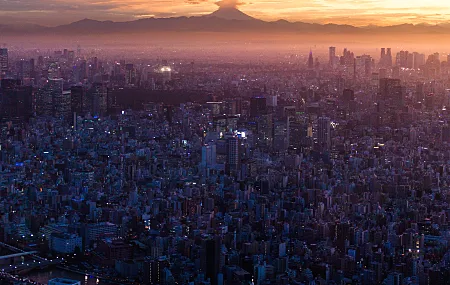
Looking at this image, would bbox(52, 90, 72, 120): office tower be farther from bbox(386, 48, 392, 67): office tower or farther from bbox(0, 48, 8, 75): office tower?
bbox(386, 48, 392, 67): office tower

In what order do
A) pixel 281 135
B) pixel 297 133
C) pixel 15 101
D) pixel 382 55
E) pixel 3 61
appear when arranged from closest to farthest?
pixel 281 135, pixel 297 133, pixel 3 61, pixel 15 101, pixel 382 55

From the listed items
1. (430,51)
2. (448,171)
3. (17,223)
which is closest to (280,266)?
(17,223)

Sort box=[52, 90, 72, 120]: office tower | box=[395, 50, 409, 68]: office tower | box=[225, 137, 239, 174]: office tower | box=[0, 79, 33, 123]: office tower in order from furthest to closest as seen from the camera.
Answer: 1. box=[395, 50, 409, 68]: office tower
2. box=[52, 90, 72, 120]: office tower
3. box=[0, 79, 33, 123]: office tower
4. box=[225, 137, 239, 174]: office tower

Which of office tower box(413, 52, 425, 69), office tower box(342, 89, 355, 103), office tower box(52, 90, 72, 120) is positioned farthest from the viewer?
office tower box(342, 89, 355, 103)

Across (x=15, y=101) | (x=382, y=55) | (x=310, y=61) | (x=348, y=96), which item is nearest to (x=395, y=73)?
(x=382, y=55)

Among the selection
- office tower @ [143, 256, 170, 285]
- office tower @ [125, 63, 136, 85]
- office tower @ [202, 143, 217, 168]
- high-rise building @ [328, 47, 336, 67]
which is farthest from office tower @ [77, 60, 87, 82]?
office tower @ [143, 256, 170, 285]

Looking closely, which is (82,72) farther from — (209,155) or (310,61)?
(209,155)

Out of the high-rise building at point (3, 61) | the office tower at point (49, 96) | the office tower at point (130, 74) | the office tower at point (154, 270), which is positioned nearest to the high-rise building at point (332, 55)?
the office tower at point (130, 74)
